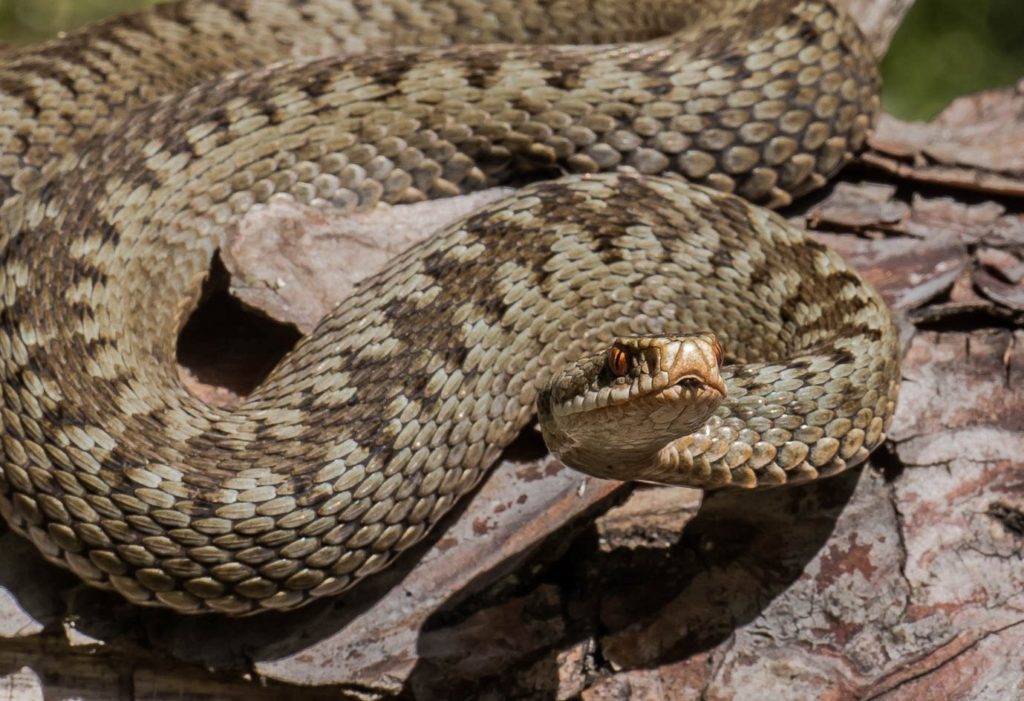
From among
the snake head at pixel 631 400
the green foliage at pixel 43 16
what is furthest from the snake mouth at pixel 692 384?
the green foliage at pixel 43 16

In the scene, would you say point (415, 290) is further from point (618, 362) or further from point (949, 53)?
point (949, 53)

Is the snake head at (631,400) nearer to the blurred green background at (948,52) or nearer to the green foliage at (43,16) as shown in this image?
the green foliage at (43,16)

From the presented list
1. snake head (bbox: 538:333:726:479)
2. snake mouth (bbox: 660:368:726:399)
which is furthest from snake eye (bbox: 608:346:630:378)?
snake mouth (bbox: 660:368:726:399)

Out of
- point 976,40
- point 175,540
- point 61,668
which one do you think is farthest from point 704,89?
point 976,40

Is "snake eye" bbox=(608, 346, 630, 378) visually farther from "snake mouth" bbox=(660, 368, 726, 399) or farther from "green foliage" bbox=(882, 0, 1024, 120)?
"green foliage" bbox=(882, 0, 1024, 120)

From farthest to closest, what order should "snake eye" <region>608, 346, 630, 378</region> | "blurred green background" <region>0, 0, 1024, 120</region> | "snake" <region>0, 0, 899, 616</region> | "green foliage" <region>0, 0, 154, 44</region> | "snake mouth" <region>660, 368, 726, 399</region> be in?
"blurred green background" <region>0, 0, 1024, 120</region> < "green foliage" <region>0, 0, 154, 44</region> < "snake" <region>0, 0, 899, 616</region> < "snake eye" <region>608, 346, 630, 378</region> < "snake mouth" <region>660, 368, 726, 399</region>

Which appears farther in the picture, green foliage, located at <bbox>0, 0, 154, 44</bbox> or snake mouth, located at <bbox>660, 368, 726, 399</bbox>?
green foliage, located at <bbox>0, 0, 154, 44</bbox>
